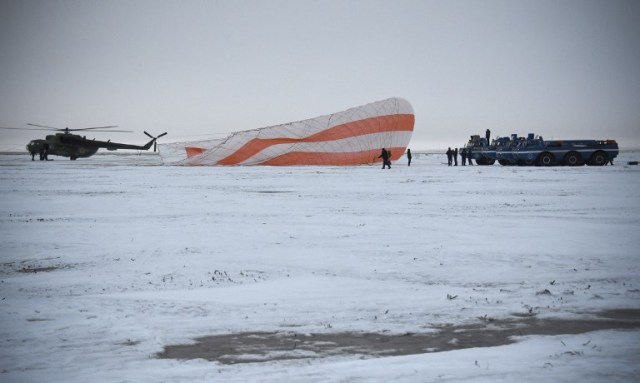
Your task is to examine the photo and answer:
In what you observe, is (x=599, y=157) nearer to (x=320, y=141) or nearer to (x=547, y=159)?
(x=547, y=159)

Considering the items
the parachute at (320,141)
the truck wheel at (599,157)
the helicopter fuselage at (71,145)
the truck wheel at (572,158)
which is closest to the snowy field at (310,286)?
the truck wheel at (572,158)

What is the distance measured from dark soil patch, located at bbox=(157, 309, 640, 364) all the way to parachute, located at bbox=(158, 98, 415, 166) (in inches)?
1544

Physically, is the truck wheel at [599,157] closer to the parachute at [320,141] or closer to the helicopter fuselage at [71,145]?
the parachute at [320,141]

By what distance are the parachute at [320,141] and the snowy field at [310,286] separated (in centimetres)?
3051

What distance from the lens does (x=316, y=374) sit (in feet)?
12.4

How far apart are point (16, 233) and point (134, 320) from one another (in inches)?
259

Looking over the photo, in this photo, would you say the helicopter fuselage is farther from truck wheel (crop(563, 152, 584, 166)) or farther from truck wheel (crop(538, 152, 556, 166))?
truck wheel (crop(563, 152, 584, 166))

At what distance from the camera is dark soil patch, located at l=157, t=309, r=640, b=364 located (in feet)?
14.0

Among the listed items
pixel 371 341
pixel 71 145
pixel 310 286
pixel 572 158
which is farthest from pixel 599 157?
pixel 71 145

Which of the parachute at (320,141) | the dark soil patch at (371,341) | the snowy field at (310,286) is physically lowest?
the dark soil patch at (371,341)

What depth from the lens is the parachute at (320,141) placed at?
144 feet

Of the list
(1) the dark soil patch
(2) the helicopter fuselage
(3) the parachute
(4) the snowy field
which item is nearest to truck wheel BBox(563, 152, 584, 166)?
(3) the parachute

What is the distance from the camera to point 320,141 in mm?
44250

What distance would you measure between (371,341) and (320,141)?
40019mm
